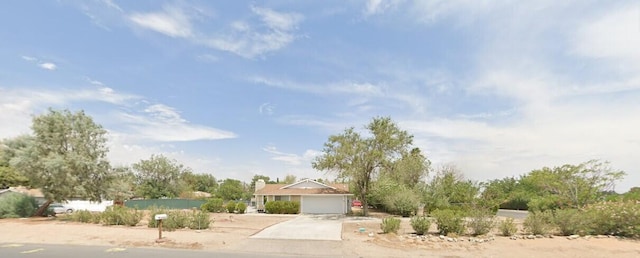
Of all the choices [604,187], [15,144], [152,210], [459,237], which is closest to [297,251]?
[459,237]

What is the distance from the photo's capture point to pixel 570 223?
53.5 ft

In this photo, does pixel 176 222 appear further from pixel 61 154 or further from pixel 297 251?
pixel 61 154

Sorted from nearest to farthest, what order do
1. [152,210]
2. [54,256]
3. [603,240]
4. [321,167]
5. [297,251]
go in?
[54,256], [297,251], [603,240], [152,210], [321,167]

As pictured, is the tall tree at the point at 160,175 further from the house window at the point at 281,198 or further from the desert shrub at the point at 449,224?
the desert shrub at the point at 449,224

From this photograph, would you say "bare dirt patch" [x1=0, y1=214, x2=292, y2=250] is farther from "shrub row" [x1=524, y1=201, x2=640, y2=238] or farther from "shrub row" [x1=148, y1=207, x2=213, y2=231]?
"shrub row" [x1=524, y1=201, x2=640, y2=238]

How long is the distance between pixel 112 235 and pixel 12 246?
11.4 ft

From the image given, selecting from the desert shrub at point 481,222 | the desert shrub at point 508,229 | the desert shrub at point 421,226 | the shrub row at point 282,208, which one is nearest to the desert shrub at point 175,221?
the desert shrub at point 421,226

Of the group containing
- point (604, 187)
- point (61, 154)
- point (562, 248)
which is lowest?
point (562, 248)

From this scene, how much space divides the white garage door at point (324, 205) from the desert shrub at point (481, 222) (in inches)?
894

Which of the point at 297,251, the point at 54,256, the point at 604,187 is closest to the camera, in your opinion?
the point at 54,256

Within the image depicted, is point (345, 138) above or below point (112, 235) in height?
above

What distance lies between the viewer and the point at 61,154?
25203mm

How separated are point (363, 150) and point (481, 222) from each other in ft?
56.9

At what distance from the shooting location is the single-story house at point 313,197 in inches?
1544
